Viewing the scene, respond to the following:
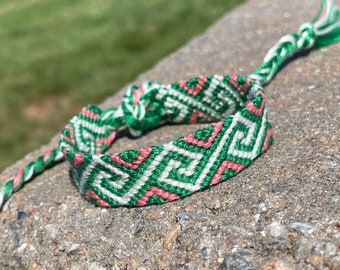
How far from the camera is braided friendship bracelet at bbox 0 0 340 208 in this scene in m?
1.47

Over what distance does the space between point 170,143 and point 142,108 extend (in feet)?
1.69

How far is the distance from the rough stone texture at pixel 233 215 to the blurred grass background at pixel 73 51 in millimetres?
1418

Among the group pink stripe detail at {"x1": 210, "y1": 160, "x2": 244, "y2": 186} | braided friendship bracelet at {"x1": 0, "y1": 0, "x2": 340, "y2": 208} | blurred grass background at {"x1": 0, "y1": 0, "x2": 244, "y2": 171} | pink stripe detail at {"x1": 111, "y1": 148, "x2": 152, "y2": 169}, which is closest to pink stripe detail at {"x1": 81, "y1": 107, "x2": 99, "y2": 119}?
braided friendship bracelet at {"x1": 0, "y1": 0, "x2": 340, "y2": 208}

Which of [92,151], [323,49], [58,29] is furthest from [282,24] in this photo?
[58,29]

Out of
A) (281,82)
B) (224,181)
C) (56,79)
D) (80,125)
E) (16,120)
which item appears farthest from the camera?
(56,79)

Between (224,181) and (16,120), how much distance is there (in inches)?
90.0

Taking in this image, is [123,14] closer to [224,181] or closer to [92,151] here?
[92,151]

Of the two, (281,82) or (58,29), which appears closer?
(281,82)

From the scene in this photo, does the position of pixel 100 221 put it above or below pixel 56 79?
above

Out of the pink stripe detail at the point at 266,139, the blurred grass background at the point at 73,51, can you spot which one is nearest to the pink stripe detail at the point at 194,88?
the pink stripe detail at the point at 266,139

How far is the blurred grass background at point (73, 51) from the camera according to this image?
3502mm

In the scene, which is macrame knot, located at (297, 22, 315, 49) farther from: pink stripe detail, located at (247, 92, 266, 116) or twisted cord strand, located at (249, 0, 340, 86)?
pink stripe detail, located at (247, 92, 266, 116)

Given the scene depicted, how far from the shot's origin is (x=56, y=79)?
3824 millimetres

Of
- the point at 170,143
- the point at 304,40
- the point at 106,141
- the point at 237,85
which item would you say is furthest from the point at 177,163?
the point at 304,40
